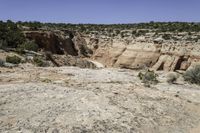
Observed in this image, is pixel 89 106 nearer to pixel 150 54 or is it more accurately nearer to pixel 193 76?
pixel 193 76

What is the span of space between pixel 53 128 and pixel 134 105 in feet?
15.4

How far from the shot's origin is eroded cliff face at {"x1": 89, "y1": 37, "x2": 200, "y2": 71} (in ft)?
154

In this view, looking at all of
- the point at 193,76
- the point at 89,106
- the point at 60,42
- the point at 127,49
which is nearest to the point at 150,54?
the point at 127,49

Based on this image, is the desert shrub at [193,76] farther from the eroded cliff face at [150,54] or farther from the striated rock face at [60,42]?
the striated rock face at [60,42]

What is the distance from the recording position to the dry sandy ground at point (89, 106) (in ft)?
45.0

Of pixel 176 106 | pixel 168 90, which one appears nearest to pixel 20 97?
pixel 176 106

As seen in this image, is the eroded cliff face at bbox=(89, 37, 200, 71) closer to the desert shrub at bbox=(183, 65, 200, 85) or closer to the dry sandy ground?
the desert shrub at bbox=(183, 65, 200, 85)

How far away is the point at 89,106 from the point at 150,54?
36.3 metres

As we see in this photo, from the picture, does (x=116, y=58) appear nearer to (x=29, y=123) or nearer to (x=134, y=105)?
(x=134, y=105)

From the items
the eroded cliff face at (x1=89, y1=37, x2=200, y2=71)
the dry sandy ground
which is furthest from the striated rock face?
the dry sandy ground

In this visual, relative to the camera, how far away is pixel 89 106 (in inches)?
606

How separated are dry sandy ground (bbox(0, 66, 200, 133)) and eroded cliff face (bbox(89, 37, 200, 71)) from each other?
25.7 meters

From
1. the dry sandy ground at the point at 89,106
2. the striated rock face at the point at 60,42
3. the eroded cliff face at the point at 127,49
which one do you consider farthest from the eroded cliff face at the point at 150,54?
the dry sandy ground at the point at 89,106

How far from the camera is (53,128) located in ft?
43.3
